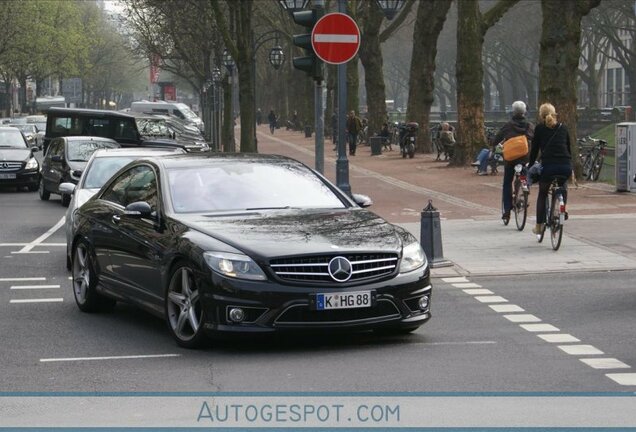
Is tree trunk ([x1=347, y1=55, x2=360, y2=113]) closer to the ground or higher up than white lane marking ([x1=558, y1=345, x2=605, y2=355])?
higher up

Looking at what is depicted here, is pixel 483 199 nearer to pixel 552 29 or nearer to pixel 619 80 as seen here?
pixel 552 29

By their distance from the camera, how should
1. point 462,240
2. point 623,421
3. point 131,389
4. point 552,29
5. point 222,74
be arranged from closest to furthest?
point 623,421
point 131,389
point 462,240
point 552,29
point 222,74

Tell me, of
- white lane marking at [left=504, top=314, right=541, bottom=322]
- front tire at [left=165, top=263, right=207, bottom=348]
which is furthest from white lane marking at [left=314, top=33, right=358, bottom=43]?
front tire at [left=165, top=263, right=207, bottom=348]

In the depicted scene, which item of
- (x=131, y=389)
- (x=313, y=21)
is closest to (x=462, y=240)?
(x=313, y=21)

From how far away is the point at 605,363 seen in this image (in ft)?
30.5

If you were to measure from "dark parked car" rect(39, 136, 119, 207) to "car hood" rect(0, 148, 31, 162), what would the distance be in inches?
167

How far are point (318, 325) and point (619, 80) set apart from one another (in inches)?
4463

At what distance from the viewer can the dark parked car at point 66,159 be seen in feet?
95.6

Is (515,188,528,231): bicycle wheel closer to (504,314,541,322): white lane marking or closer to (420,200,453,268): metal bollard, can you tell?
(420,200,453,268): metal bollard

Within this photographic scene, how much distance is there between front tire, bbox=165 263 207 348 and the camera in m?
10.0

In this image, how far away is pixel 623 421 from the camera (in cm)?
741

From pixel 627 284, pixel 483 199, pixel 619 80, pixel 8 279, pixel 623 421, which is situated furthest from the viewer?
pixel 619 80

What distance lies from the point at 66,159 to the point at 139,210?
1880 centimetres

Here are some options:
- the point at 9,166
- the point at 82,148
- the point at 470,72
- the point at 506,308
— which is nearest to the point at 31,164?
the point at 9,166
